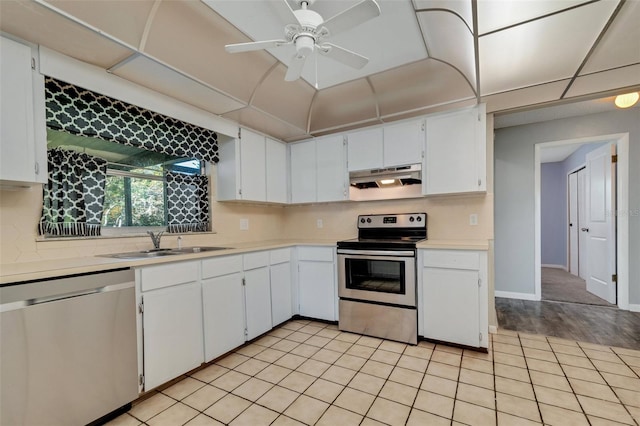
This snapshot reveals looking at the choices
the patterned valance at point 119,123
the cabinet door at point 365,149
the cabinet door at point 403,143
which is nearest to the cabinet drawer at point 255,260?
the patterned valance at point 119,123

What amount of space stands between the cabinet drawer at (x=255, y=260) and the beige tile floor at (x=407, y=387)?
766 mm

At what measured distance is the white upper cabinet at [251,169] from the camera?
3064 mm

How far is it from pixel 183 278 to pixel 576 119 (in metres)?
5.03

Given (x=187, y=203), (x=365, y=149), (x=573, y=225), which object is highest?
(x=365, y=149)

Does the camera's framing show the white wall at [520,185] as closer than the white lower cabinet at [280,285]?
No

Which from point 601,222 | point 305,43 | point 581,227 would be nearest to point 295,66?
point 305,43

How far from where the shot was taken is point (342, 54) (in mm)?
1745

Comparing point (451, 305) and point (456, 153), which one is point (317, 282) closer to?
point (451, 305)

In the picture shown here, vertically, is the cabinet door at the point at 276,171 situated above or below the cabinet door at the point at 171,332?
above

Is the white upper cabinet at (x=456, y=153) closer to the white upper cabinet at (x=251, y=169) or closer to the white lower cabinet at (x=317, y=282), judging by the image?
the white lower cabinet at (x=317, y=282)

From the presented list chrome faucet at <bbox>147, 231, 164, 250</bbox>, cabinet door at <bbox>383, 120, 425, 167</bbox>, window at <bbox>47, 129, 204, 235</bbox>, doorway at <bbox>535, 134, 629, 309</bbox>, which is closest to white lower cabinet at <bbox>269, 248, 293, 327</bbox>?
chrome faucet at <bbox>147, 231, 164, 250</bbox>

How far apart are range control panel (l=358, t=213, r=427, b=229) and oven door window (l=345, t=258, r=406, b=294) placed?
22.8 inches

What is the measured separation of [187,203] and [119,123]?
3.12 ft

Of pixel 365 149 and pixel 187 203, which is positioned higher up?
pixel 365 149
